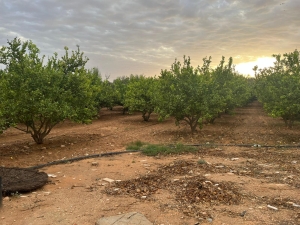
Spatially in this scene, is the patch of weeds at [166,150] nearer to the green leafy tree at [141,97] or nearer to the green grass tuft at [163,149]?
the green grass tuft at [163,149]

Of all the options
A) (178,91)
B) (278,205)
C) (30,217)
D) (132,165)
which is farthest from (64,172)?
(178,91)

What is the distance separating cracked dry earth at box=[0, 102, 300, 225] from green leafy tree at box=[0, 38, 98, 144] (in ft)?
4.46

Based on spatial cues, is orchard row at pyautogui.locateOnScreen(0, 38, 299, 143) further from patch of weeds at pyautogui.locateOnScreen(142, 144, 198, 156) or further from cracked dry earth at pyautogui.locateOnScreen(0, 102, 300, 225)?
patch of weeds at pyautogui.locateOnScreen(142, 144, 198, 156)

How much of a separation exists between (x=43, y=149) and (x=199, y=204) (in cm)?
718

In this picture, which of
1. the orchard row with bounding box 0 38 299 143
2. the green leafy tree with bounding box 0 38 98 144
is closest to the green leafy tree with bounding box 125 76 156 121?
the orchard row with bounding box 0 38 299 143

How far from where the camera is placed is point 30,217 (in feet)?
14.5

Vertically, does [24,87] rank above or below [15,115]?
above

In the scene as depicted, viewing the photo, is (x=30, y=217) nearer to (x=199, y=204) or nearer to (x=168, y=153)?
(x=199, y=204)

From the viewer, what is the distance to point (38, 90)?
941 cm

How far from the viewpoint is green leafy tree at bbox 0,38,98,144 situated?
9461 mm

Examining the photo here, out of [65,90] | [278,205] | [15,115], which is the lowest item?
[278,205]

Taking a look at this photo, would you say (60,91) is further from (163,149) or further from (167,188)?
(167,188)

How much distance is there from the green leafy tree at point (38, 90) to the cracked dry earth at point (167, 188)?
1.36 meters

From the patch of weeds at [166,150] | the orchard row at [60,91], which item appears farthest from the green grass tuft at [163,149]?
the orchard row at [60,91]
